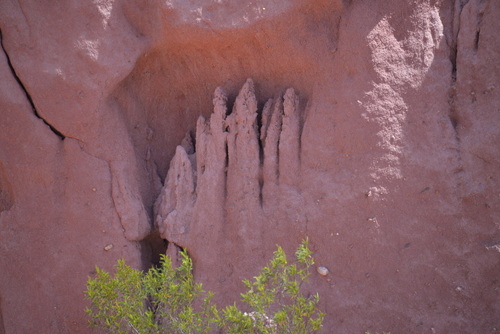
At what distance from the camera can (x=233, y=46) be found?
3.87m

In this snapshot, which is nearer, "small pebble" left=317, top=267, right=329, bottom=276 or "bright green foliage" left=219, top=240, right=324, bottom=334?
"bright green foliage" left=219, top=240, right=324, bottom=334

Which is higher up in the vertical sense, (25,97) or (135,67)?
(135,67)

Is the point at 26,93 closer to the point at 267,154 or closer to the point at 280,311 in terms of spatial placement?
the point at 267,154

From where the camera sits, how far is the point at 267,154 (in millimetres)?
3750

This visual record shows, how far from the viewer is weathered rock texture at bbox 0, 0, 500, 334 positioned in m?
3.40

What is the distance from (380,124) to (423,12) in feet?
2.50

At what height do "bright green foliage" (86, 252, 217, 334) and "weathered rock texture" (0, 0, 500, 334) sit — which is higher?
"weathered rock texture" (0, 0, 500, 334)

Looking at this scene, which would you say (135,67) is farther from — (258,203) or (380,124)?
(380,124)

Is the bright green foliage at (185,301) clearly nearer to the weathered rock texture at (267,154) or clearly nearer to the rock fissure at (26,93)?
the weathered rock texture at (267,154)

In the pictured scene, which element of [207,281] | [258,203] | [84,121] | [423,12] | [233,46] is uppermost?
[423,12]

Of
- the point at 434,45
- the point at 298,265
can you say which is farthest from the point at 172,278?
the point at 434,45

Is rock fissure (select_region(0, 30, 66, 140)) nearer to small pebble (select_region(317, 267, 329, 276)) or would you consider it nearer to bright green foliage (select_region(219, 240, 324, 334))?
bright green foliage (select_region(219, 240, 324, 334))

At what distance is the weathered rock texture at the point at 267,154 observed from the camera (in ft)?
11.2

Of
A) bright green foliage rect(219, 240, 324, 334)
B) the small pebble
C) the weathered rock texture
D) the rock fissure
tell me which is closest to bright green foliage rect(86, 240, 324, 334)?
bright green foliage rect(219, 240, 324, 334)
